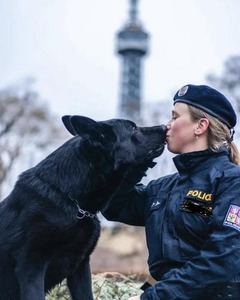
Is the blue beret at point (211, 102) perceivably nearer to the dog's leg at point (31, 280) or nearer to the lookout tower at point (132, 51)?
the dog's leg at point (31, 280)

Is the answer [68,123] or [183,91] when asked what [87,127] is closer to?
[68,123]

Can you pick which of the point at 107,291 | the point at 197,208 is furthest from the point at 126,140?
the point at 107,291

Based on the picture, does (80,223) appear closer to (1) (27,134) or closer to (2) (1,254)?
(2) (1,254)

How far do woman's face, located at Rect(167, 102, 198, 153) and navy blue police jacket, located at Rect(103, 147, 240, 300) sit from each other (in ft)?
0.35

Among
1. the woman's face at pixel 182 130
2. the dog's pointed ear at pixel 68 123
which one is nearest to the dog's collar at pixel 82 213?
the dog's pointed ear at pixel 68 123

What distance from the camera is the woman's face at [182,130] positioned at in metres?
4.09

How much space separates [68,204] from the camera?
4273 millimetres

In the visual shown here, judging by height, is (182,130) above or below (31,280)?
above

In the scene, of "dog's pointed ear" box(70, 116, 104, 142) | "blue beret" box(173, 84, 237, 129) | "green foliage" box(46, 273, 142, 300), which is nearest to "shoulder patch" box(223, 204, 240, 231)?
"blue beret" box(173, 84, 237, 129)

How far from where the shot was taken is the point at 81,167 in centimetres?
440

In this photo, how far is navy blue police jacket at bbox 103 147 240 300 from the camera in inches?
137

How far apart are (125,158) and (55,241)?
0.74 meters

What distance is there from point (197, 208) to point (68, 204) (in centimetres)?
91

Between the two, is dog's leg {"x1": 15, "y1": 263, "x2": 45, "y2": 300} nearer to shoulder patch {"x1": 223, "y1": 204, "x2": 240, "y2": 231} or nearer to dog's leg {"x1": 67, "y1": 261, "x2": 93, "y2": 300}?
dog's leg {"x1": 67, "y1": 261, "x2": 93, "y2": 300}
